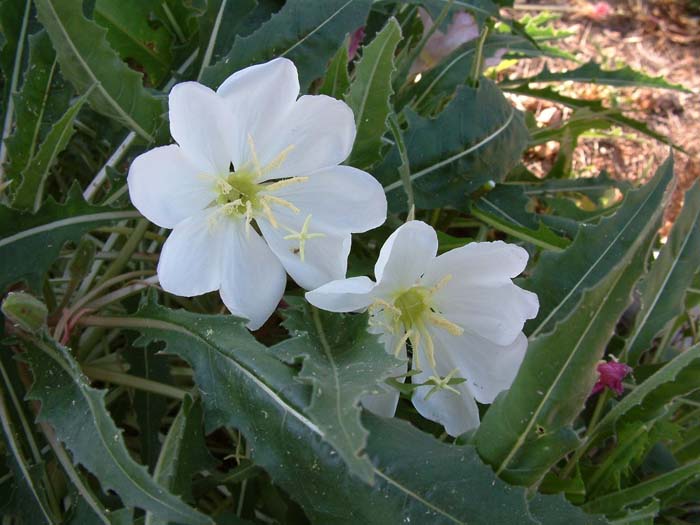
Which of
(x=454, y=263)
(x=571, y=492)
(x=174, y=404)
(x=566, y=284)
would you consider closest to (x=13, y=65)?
(x=174, y=404)

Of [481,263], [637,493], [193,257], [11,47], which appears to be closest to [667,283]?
[637,493]

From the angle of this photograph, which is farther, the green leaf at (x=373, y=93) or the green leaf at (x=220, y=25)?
the green leaf at (x=220, y=25)

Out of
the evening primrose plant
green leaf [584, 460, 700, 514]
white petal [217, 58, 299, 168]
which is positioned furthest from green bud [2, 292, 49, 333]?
green leaf [584, 460, 700, 514]

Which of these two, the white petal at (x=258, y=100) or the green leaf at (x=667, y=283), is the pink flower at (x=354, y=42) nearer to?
the white petal at (x=258, y=100)

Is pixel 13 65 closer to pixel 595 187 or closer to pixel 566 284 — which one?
pixel 566 284

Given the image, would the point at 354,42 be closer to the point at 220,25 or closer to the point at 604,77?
the point at 220,25

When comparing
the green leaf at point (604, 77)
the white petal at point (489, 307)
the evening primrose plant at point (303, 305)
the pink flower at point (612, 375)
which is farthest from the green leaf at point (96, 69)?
the green leaf at point (604, 77)
